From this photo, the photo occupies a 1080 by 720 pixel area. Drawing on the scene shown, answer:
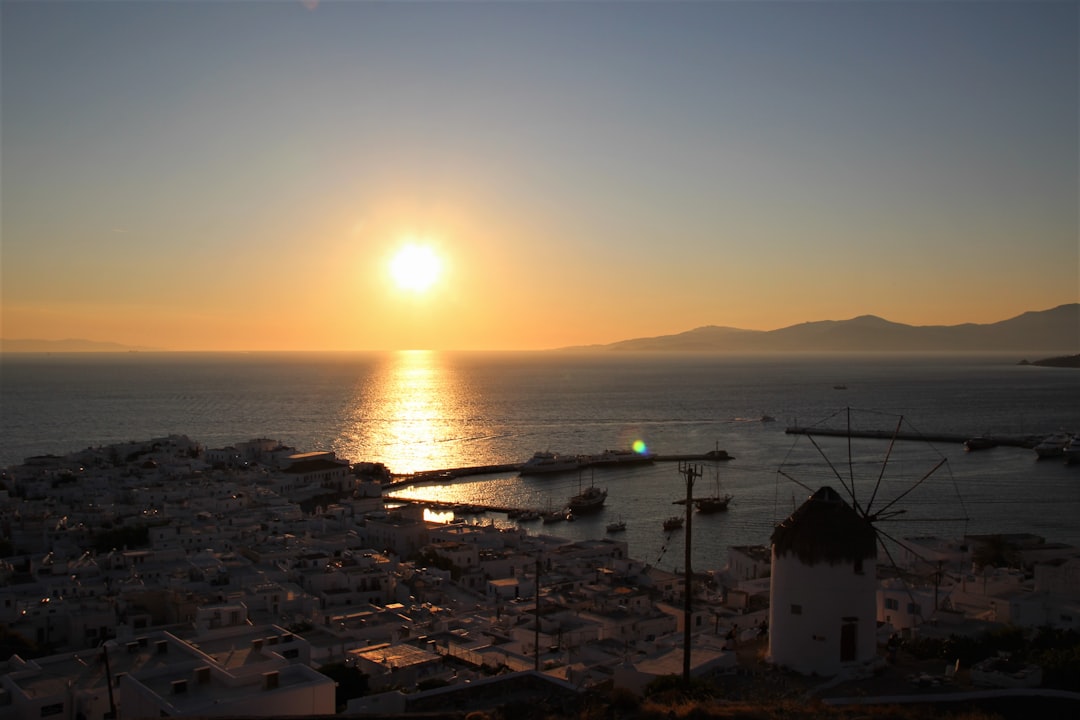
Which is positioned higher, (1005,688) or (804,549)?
(804,549)

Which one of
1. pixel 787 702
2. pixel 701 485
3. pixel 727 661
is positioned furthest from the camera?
pixel 701 485

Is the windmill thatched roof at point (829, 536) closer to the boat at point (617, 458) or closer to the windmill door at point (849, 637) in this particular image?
the windmill door at point (849, 637)

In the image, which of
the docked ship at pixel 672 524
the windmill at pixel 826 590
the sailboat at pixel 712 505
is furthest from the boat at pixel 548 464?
the windmill at pixel 826 590

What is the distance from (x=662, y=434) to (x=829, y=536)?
72247 millimetres

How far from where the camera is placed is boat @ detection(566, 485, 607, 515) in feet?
157

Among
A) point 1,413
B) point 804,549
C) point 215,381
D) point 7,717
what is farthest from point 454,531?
point 215,381

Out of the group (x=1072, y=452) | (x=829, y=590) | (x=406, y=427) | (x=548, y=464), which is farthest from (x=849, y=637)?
(x=406, y=427)

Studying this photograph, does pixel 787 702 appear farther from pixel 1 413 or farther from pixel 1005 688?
pixel 1 413

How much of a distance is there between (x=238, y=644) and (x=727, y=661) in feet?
27.8

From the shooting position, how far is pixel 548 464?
6206 centimetres

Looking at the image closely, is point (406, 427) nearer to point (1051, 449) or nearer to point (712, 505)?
point (712, 505)

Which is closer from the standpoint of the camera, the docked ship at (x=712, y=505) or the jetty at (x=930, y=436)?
the docked ship at (x=712, y=505)

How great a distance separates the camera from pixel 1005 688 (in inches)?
372

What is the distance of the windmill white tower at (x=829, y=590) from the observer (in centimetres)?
1016
